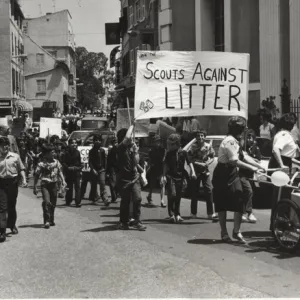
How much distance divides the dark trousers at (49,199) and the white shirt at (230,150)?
11.9 feet

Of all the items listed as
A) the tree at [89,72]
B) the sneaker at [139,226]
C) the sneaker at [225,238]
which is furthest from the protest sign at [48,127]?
the tree at [89,72]

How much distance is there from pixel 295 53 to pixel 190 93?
11263 millimetres

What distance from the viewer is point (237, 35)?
26.8 metres

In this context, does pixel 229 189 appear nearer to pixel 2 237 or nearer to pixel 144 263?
pixel 144 263

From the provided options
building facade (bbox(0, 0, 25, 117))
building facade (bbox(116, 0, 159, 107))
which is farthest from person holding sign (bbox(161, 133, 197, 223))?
building facade (bbox(0, 0, 25, 117))

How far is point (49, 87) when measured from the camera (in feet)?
261

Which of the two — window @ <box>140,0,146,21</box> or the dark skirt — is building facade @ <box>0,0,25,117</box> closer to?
window @ <box>140,0,146,21</box>

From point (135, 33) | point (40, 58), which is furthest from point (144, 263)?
point (40, 58)

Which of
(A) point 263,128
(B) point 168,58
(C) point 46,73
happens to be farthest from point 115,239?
(C) point 46,73

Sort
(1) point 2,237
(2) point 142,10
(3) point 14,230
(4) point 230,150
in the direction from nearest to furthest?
(4) point 230,150 < (1) point 2,237 < (3) point 14,230 < (2) point 142,10

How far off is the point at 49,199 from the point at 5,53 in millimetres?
44596

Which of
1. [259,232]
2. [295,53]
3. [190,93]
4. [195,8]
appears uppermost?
[195,8]

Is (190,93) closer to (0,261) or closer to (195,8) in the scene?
(0,261)

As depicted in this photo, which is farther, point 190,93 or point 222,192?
point 190,93
